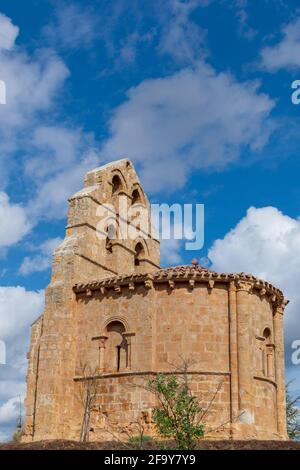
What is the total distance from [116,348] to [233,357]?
394 centimetres

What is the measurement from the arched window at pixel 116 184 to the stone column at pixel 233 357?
7700mm

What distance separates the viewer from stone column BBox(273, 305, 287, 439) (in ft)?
77.0

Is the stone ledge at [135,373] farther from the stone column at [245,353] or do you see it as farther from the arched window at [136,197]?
the arched window at [136,197]

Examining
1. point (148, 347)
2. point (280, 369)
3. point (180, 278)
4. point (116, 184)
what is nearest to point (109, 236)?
point (116, 184)

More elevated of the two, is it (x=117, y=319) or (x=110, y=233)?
(x=110, y=233)

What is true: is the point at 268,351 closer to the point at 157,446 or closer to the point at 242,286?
the point at 242,286

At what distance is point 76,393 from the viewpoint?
22812mm

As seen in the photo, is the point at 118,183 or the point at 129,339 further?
the point at 118,183

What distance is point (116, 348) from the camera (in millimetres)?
22688

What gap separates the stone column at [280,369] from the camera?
77.0 ft

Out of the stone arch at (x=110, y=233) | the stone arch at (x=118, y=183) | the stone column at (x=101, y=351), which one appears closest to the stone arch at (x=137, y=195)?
the stone arch at (x=118, y=183)
